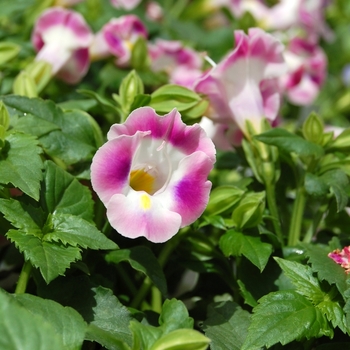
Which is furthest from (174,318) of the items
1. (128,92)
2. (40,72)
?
(40,72)

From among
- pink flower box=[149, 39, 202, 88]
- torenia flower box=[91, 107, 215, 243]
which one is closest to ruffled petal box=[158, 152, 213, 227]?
torenia flower box=[91, 107, 215, 243]

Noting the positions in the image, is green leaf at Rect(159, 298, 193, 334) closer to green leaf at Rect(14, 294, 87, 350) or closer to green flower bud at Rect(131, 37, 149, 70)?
green leaf at Rect(14, 294, 87, 350)

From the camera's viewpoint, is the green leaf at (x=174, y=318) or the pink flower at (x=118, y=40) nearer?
the green leaf at (x=174, y=318)

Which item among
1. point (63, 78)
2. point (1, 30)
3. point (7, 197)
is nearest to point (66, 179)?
point (7, 197)

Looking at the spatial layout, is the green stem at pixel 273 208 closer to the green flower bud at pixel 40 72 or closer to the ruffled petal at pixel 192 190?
the ruffled petal at pixel 192 190

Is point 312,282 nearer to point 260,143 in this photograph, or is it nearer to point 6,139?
point 260,143

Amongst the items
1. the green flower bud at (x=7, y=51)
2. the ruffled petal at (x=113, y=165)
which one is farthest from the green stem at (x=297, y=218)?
the green flower bud at (x=7, y=51)
